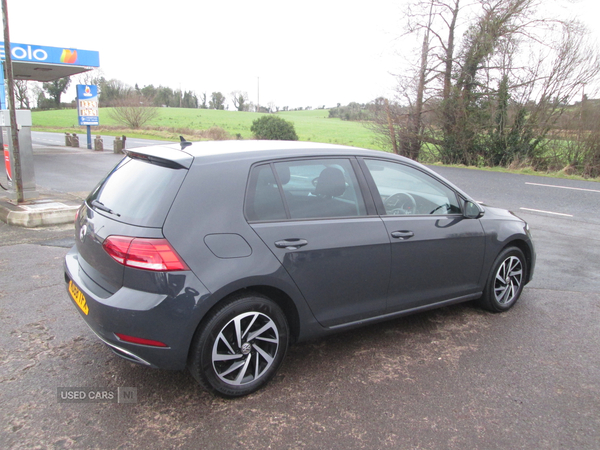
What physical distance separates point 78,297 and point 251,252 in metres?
1.28

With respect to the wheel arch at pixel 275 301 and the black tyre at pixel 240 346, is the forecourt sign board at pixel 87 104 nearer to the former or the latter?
the wheel arch at pixel 275 301

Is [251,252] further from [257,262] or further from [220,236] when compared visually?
[220,236]

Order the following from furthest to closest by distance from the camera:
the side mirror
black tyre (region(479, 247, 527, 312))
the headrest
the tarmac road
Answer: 1. black tyre (region(479, 247, 527, 312))
2. the side mirror
3. the headrest
4. the tarmac road

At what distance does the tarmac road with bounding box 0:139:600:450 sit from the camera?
2.71m

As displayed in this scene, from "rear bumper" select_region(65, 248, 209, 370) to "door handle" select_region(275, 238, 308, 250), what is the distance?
1.94 ft

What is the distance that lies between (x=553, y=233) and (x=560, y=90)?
38.2ft

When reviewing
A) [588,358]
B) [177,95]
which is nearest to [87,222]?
[588,358]

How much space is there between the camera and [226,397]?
3.04m

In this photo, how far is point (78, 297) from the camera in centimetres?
320

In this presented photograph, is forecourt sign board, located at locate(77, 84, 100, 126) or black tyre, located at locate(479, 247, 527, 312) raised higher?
forecourt sign board, located at locate(77, 84, 100, 126)

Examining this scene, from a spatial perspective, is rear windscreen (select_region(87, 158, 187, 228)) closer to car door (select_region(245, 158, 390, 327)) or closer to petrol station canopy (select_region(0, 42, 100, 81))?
car door (select_region(245, 158, 390, 327))

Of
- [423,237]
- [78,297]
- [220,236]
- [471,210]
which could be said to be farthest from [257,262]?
[471,210]

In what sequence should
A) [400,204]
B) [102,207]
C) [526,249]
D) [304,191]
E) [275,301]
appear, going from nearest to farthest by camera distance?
[275,301] → [102,207] → [304,191] → [400,204] → [526,249]

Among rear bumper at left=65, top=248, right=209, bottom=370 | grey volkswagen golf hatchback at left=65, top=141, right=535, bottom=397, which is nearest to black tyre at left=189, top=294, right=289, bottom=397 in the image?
grey volkswagen golf hatchback at left=65, top=141, right=535, bottom=397
